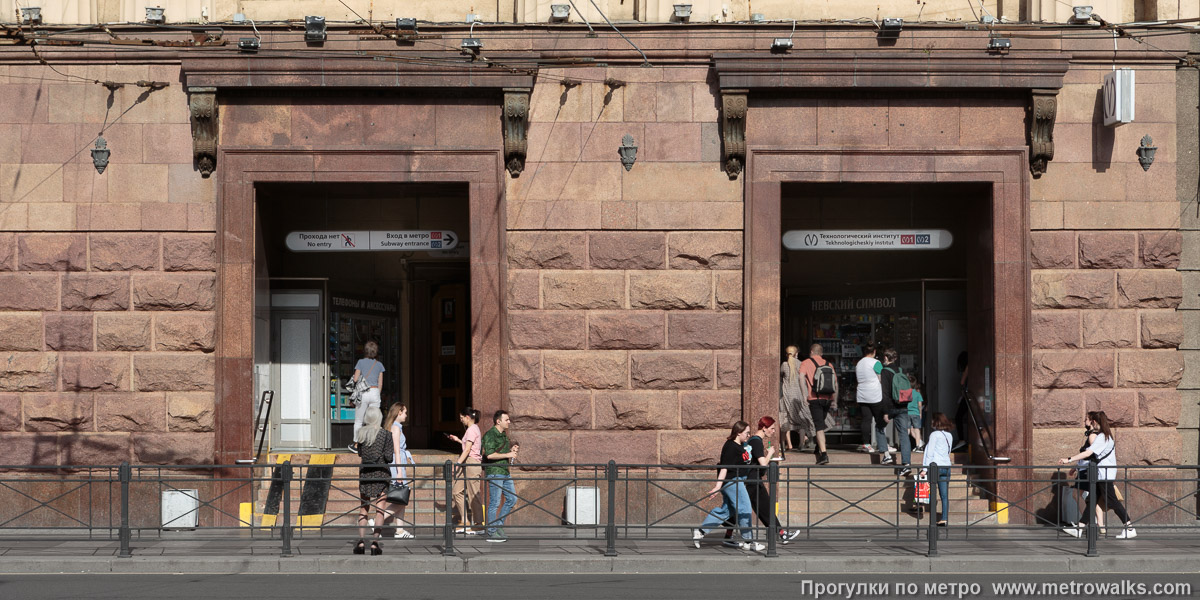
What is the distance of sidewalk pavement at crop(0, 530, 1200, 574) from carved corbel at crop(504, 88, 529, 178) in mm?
5094

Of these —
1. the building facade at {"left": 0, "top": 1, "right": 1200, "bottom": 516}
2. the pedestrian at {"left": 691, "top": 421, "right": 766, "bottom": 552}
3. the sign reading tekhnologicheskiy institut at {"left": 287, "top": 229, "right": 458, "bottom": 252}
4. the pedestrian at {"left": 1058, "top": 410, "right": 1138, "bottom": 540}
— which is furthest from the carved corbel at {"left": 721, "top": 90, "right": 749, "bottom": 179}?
the pedestrian at {"left": 1058, "top": 410, "right": 1138, "bottom": 540}

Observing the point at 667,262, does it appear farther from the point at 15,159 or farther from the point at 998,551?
the point at 15,159

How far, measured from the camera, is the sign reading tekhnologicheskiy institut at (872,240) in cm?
1792

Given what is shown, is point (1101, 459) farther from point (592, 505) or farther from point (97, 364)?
point (97, 364)

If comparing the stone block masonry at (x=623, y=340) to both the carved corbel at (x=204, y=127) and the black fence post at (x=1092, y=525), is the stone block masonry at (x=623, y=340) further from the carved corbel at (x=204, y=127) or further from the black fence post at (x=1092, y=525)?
the black fence post at (x=1092, y=525)

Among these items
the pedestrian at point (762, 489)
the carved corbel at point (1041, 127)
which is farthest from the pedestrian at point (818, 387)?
the carved corbel at point (1041, 127)

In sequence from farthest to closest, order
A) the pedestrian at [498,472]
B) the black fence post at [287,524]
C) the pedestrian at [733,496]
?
the pedestrian at [498,472]
the pedestrian at [733,496]
the black fence post at [287,524]

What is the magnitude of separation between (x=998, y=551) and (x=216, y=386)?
9.50m

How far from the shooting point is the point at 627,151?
1678 centimetres

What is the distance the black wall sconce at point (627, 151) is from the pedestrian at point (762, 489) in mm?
3772

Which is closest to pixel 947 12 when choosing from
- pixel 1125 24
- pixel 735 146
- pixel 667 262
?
pixel 1125 24

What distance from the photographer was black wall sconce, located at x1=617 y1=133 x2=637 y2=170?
55.0 ft

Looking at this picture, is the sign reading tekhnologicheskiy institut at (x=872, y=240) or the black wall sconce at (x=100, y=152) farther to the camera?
the sign reading tekhnologicheskiy institut at (x=872, y=240)
